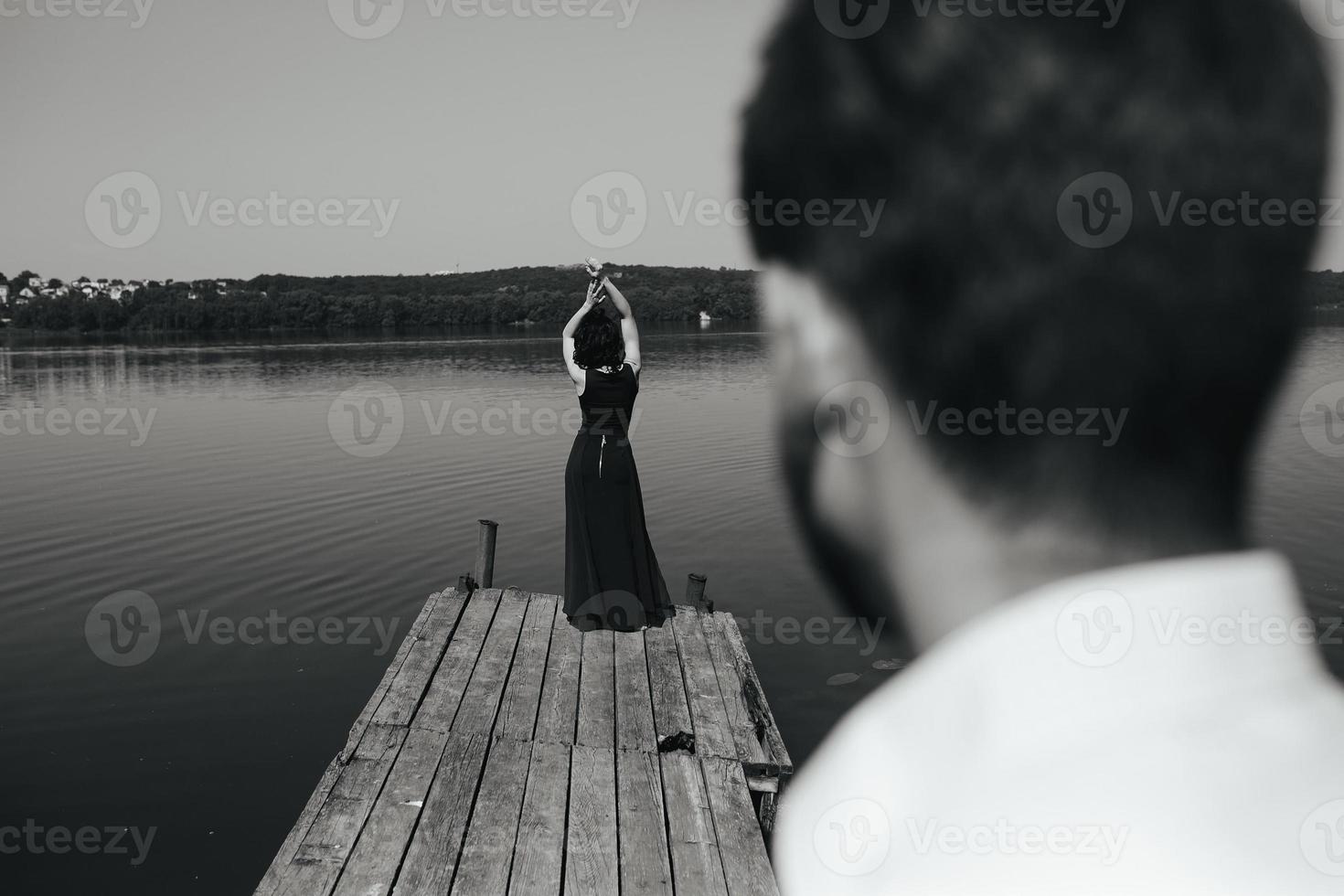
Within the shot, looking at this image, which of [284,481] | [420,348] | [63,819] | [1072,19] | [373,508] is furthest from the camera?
[420,348]

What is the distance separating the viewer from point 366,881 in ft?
14.3

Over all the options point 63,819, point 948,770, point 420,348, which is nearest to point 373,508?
point 63,819

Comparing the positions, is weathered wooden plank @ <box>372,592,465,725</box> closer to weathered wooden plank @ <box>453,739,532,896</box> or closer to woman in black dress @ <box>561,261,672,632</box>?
weathered wooden plank @ <box>453,739,532,896</box>

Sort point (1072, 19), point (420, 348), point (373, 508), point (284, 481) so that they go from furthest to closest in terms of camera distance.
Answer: point (420, 348)
point (284, 481)
point (373, 508)
point (1072, 19)

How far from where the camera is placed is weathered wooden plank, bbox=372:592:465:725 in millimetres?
6516

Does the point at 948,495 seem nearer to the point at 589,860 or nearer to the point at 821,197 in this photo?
the point at 821,197

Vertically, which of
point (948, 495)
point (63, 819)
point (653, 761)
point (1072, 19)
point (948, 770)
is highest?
point (1072, 19)

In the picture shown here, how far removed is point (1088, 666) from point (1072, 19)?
1.45ft
